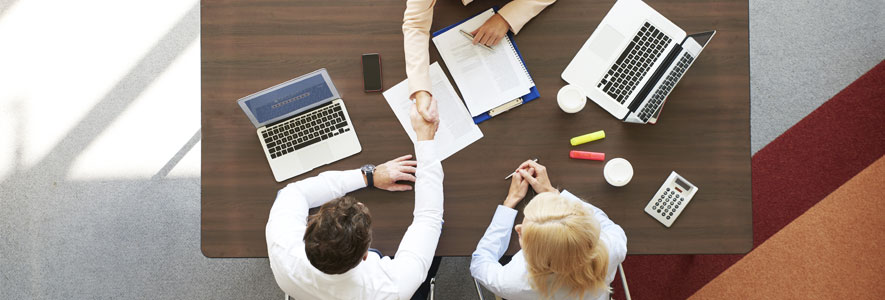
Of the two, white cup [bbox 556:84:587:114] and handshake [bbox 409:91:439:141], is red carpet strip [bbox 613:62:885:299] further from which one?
handshake [bbox 409:91:439:141]

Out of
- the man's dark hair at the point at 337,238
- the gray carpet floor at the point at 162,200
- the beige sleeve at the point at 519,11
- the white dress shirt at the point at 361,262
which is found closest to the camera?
the man's dark hair at the point at 337,238

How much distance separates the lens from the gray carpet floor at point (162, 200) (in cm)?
232

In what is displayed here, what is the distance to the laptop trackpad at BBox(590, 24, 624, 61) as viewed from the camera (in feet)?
5.22

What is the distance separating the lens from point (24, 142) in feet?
7.95

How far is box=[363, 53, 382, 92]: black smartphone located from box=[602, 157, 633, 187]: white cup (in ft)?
2.41

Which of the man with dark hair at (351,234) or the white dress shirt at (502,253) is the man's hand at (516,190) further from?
the man with dark hair at (351,234)

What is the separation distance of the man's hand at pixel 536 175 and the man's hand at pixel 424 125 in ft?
0.93

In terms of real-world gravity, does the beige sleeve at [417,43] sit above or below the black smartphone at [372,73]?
above

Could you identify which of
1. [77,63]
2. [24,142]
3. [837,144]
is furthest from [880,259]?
[24,142]

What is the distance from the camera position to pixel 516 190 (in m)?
1.52

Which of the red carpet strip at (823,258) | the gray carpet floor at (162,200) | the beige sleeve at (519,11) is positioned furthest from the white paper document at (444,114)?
the red carpet strip at (823,258)

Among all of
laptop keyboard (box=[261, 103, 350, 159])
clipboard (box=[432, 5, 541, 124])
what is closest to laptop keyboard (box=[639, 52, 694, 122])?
clipboard (box=[432, 5, 541, 124])

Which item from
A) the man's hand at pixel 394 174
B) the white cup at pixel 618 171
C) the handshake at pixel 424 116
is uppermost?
the handshake at pixel 424 116

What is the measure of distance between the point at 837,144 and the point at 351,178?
7.12 feet
